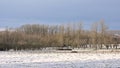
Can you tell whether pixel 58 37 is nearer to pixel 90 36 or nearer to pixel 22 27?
pixel 90 36

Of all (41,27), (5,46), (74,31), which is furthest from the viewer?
(41,27)

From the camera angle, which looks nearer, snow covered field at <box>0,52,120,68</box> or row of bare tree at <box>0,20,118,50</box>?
snow covered field at <box>0,52,120,68</box>

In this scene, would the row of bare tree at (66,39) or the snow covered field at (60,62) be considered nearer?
the snow covered field at (60,62)

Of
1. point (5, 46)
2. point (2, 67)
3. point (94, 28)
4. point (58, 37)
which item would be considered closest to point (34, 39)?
point (58, 37)

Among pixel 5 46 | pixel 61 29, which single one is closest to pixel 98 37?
pixel 61 29

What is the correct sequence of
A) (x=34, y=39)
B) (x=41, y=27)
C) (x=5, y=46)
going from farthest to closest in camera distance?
(x=41, y=27), (x=34, y=39), (x=5, y=46)

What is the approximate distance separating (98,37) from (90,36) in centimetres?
716

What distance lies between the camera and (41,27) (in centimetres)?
15200

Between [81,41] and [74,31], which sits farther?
[74,31]

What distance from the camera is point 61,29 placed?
126 metres

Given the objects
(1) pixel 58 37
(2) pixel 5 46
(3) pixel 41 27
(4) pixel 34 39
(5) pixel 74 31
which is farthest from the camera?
(3) pixel 41 27

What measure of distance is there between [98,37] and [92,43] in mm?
3295

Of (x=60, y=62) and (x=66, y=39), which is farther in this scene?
(x=66, y=39)

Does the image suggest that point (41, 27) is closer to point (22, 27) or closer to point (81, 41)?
point (22, 27)
